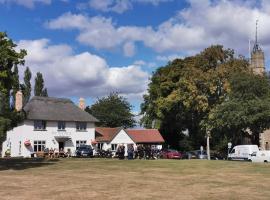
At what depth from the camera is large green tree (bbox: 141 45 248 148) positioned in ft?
226

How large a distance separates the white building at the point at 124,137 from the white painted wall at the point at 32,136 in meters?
4.39

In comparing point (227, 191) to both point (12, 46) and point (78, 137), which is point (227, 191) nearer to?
point (12, 46)

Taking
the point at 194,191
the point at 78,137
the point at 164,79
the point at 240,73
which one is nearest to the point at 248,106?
the point at 240,73

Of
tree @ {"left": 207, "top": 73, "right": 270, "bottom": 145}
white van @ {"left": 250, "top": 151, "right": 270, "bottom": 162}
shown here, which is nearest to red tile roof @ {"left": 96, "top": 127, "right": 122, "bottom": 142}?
tree @ {"left": 207, "top": 73, "right": 270, "bottom": 145}

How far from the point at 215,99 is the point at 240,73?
589 cm

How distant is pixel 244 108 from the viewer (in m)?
63.0

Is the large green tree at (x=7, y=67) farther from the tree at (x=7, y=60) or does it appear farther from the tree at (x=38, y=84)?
Result: the tree at (x=38, y=84)

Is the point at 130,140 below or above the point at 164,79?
below

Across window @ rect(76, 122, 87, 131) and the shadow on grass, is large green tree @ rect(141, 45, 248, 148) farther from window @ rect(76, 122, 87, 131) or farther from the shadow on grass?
the shadow on grass

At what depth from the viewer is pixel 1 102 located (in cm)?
4306

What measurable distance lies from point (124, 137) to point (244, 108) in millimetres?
30538

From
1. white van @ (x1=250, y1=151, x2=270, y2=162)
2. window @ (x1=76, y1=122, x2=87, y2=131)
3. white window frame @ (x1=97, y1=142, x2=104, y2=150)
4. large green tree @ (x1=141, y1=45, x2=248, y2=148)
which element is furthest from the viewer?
white window frame @ (x1=97, y1=142, x2=104, y2=150)

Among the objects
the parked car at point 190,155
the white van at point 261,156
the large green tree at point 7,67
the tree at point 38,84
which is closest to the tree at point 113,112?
the tree at point 38,84

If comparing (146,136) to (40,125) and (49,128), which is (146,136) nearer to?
(49,128)
